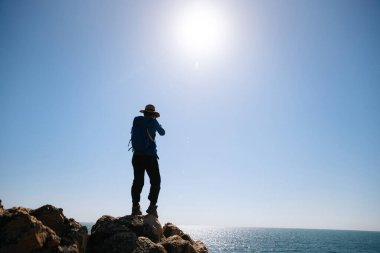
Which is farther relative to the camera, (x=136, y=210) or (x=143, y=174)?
(x=143, y=174)

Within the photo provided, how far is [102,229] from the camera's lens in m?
8.13

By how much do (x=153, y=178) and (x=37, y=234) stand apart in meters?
4.42

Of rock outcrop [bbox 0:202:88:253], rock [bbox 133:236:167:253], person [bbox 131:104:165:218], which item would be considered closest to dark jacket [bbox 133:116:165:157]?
person [bbox 131:104:165:218]

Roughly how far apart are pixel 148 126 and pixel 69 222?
3.97 m

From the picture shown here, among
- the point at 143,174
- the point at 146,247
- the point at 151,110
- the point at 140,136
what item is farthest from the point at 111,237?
the point at 151,110

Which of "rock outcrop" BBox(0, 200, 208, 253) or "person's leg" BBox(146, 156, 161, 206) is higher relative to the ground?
"person's leg" BBox(146, 156, 161, 206)

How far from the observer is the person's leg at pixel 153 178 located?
9.99 meters

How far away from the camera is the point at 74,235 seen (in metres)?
6.96

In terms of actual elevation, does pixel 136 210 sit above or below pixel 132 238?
above

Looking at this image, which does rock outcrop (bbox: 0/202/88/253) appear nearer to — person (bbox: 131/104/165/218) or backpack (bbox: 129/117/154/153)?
person (bbox: 131/104/165/218)

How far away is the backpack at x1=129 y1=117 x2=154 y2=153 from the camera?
32.6 feet

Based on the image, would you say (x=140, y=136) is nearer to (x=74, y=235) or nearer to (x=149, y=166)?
(x=149, y=166)

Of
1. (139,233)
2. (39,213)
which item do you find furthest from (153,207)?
(39,213)

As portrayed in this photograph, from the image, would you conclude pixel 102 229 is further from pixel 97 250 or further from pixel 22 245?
pixel 22 245
